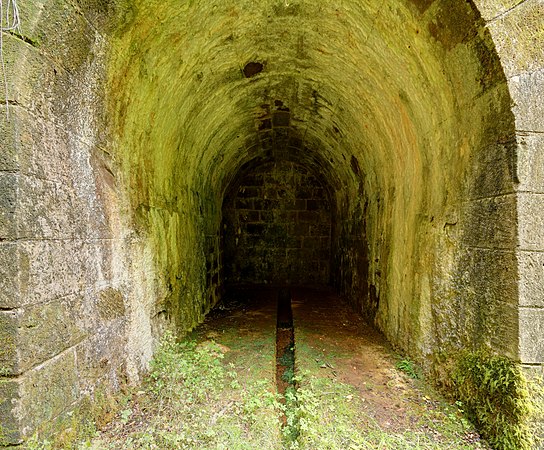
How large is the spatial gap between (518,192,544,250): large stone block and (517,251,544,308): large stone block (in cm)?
6

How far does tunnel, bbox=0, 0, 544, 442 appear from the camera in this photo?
1794mm

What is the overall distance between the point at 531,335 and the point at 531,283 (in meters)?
0.29

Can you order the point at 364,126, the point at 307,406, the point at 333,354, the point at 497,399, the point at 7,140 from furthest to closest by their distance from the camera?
the point at 364,126 → the point at 333,354 → the point at 307,406 → the point at 497,399 → the point at 7,140

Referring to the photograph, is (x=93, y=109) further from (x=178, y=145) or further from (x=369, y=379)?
(x=369, y=379)

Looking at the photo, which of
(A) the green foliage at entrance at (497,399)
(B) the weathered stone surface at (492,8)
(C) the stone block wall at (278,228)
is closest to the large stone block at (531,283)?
(A) the green foliage at entrance at (497,399)

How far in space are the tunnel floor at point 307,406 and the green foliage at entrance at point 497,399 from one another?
121mm

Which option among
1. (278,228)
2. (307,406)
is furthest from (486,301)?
(278,228)

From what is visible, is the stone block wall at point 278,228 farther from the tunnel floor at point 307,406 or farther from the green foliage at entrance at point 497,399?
the green foliage at entrance at point 497,399

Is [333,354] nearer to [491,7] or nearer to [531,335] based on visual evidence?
[531,335]

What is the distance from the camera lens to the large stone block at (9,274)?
1.64 m

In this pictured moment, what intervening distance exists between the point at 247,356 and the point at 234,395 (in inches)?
35.8

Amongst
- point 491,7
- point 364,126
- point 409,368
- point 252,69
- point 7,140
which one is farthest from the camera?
A: point 364,126

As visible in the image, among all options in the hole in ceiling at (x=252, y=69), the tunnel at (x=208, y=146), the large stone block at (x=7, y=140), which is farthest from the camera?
the hole in ceiling at (x=252, y=69)

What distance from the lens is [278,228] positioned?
8508 millimetres
